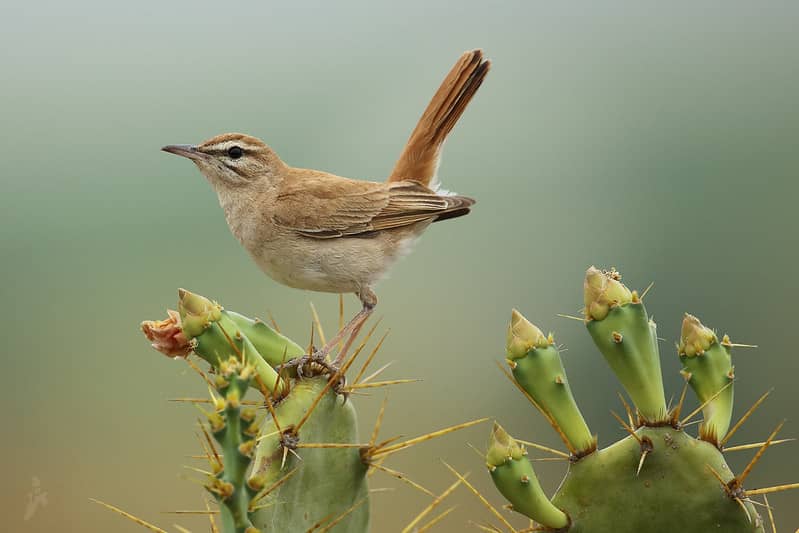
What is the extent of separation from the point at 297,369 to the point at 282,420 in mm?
183

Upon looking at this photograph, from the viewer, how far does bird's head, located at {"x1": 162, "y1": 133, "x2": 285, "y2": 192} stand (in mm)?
3617

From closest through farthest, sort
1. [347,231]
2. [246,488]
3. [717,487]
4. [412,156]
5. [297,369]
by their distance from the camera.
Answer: [246,488] → [717,487] → [297,369] → [347,231] → [412,156]

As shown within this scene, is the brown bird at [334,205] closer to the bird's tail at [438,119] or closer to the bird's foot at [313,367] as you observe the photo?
the bird's tail at [438,119]

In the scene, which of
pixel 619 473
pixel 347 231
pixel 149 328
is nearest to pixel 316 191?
pixel 347 231

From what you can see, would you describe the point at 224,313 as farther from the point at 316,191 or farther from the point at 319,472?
the point at 316,191

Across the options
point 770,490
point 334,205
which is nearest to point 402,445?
point 770,490

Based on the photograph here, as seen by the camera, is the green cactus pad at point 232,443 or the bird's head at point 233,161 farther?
the bird's head at point 233,161

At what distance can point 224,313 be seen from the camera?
2156 mm

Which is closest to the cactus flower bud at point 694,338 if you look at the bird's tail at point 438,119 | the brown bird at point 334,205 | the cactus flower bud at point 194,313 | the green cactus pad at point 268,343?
the green cactus pad at point 268,343

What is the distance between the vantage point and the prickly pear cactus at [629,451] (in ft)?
6.80

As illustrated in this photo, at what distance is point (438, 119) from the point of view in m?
3.83

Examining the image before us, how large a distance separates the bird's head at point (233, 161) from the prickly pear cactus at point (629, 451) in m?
1.92

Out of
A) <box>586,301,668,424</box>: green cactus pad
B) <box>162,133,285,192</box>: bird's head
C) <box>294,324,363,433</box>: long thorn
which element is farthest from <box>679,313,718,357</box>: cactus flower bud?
<box>162,133,285,192</box>: bird's head

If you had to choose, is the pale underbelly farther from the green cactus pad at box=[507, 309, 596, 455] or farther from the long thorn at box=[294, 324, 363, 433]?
the green cactus pad at box=[507, 309, 596, 455]
